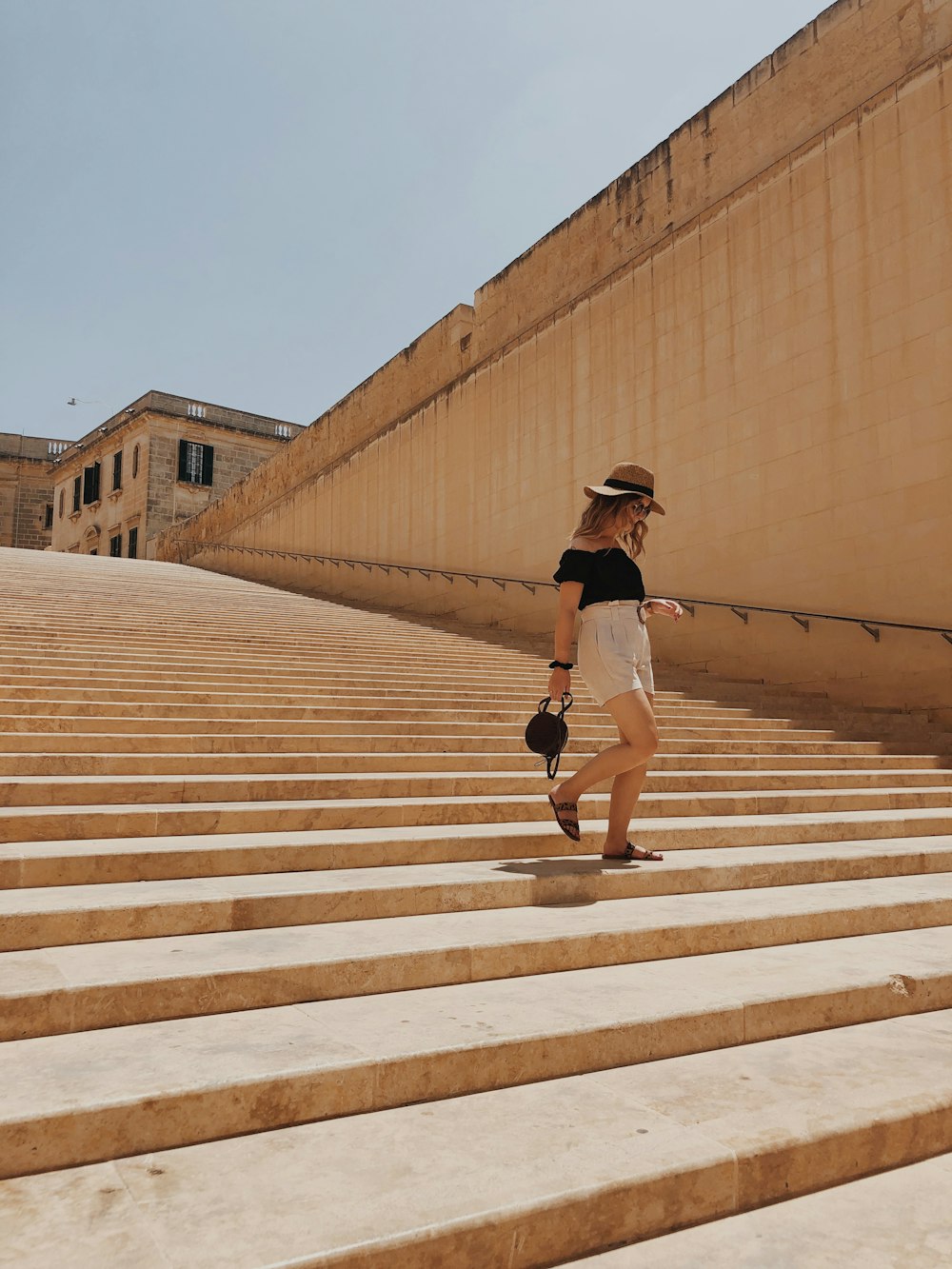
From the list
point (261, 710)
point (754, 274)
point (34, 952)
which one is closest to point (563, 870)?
point (34, 952)

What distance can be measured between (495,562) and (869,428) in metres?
6.46

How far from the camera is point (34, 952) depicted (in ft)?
8.31

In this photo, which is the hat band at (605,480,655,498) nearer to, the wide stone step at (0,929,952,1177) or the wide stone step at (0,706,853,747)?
the wide stone step at (0,929,952,1177)

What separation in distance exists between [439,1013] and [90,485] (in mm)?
36221

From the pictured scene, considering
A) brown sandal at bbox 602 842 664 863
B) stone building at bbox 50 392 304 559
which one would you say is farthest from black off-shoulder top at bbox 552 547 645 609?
stone building at bbox 50 392 304 559

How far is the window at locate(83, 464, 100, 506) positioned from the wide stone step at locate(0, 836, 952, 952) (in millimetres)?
34260

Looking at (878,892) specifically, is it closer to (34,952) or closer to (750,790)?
(750,790)

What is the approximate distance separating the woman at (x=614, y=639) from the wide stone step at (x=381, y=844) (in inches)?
13.6

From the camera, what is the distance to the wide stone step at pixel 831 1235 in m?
1.67

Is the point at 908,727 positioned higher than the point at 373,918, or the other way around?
the point at 908,727

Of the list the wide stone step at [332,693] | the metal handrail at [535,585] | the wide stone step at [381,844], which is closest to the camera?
the wide stone step at [381,844]

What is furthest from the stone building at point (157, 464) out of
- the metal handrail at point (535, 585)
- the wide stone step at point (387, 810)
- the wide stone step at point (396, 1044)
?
the wide stone step at point (396, 1044)

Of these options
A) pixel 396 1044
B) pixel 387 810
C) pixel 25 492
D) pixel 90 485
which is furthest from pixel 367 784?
pixel 25 492

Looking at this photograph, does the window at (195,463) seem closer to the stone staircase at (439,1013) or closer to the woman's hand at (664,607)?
the stone staircase at (439,1013)
